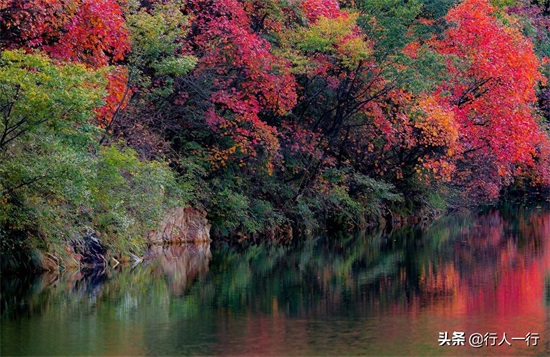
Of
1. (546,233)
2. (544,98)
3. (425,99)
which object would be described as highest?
(544,98)

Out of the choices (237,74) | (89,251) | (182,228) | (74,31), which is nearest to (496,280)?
(89,251)

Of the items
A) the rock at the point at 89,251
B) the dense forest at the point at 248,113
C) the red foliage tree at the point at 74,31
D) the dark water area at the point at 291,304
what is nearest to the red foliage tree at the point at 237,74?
the dense forest at the point at 248,113

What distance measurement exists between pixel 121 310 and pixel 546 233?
68.2ft

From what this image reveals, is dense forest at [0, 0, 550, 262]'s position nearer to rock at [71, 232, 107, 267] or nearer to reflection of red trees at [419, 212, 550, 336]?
rock at [71, 232, 107, 267]

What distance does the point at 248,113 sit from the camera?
2822 cm

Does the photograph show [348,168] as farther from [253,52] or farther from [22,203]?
[22,203]

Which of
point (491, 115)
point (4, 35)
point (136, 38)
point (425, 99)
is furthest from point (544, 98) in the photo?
point (4, 35)

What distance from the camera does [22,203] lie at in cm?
1939

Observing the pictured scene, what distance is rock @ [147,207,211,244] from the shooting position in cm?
2694

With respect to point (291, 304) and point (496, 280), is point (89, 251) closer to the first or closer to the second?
point (291, 304)

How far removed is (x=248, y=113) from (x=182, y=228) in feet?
12.4

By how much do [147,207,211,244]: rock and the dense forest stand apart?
42 cm

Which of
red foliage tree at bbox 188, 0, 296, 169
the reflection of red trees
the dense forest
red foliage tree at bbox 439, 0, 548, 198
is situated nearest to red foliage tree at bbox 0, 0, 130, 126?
the dense forest

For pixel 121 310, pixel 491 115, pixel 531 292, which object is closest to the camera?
pixel 121 310
